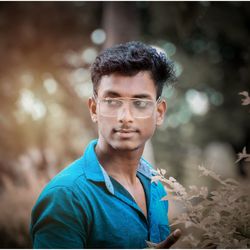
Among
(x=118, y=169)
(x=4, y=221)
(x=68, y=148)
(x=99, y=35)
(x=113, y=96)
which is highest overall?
(x=99, y=35)

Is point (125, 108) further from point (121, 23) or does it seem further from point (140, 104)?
point (121, 23)

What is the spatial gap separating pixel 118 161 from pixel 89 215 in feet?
0.91

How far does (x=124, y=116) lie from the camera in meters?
1.60

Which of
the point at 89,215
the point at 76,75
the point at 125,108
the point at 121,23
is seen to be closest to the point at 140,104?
the point at 125,108

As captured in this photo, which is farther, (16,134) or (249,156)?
(16,134)

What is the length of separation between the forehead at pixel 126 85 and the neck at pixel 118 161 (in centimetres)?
22

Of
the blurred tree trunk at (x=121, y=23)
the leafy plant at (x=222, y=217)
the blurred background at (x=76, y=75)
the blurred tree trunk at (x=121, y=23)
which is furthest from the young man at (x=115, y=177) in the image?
the blurred tree trunk at (x=121, y=23)

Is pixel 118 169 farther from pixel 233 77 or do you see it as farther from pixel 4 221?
pixel 233 77

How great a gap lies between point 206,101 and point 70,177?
4.93m

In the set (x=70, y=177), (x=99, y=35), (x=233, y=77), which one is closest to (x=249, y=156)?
(x=70, y=177)

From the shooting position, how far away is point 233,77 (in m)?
5.82

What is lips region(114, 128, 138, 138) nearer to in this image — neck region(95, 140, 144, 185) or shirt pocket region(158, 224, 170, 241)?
neck region(95, 140, 144, 185)

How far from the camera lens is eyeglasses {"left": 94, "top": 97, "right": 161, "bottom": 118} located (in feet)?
5.28

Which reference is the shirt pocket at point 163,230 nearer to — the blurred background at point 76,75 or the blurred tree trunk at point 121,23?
the blurred background at point 76,75
